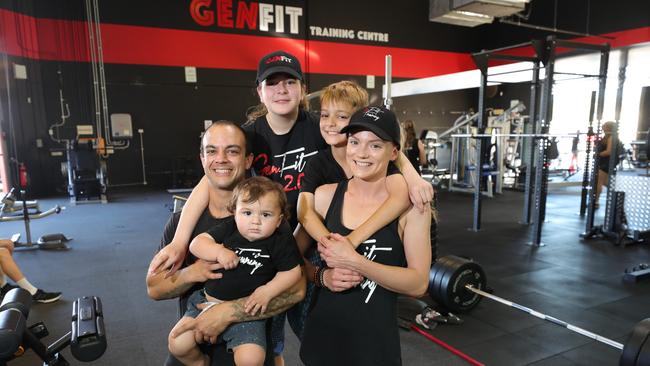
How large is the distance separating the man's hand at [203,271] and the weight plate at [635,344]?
5.31 feet

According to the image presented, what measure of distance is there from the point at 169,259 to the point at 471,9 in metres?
6.66

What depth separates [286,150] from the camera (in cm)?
169

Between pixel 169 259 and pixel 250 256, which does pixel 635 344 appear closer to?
pixel 250 256

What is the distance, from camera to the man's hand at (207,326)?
4.25ft

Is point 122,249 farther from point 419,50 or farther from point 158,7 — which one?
point 419,50

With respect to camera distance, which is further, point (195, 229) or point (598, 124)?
point (598, 124)

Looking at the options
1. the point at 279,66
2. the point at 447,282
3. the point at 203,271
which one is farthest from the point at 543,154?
the point at 203,271

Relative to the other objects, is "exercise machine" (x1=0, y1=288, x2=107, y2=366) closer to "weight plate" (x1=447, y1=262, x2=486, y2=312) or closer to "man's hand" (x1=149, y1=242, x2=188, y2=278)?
"man's hand" (x1=149, y1=242, x2=188, y2=278)

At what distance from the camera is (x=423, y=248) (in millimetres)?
1215

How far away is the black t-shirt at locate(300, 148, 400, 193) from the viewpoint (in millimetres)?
1463

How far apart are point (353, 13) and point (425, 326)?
10220 millimetres

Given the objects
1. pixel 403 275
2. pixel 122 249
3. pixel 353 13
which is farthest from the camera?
pixel 353 13

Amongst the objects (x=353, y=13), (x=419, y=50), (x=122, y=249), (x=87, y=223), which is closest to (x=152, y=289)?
(x=122, y=249)

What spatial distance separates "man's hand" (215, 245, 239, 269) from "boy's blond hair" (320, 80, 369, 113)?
661 millimetres
